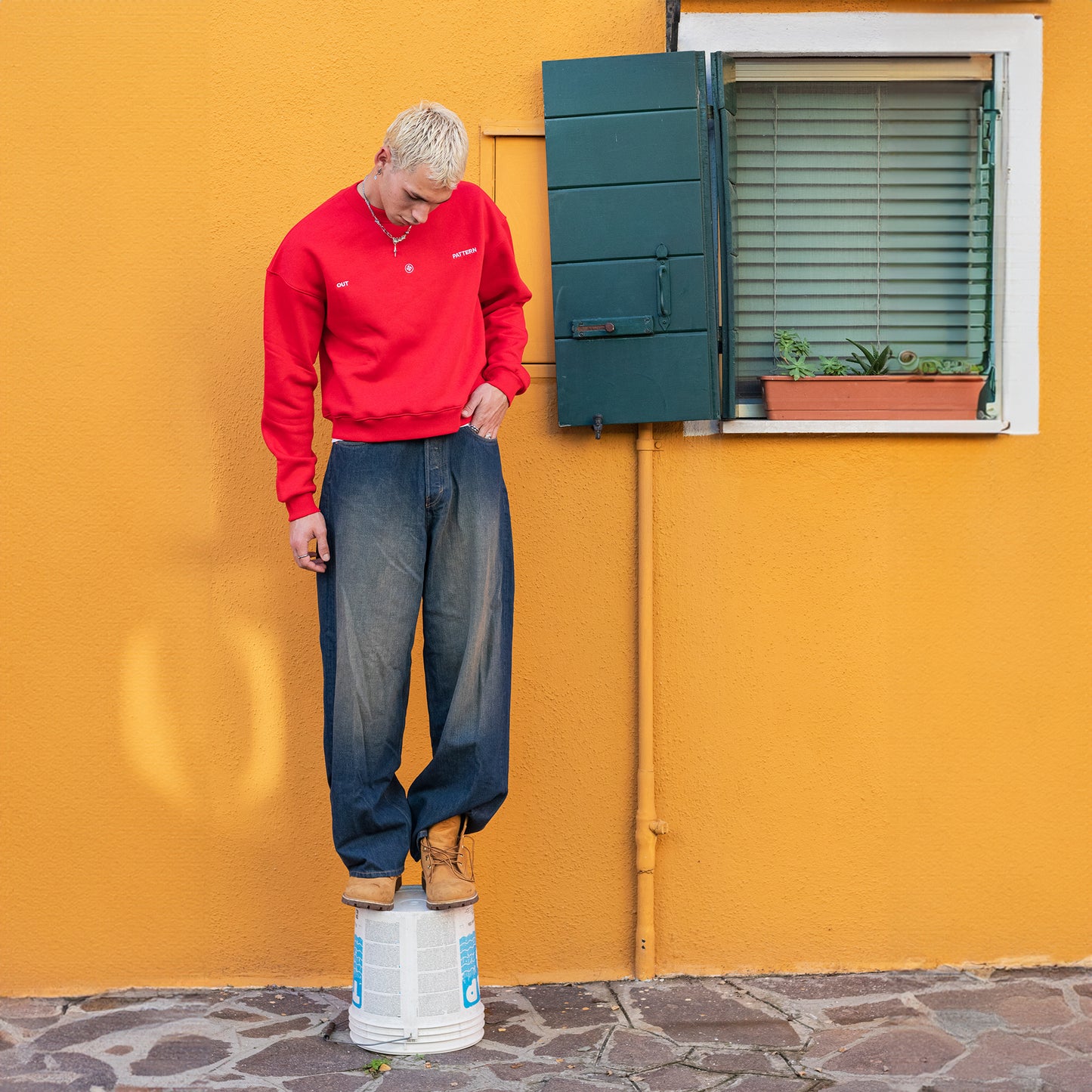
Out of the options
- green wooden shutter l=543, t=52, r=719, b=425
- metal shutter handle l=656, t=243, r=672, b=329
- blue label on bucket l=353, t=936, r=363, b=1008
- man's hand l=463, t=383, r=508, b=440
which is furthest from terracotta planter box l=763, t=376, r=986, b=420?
blue label on bucket l=353, t=936, r=363, b=1008

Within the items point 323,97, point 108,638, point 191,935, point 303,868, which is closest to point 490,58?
point 323,97

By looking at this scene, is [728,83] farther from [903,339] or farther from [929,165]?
[903,339]

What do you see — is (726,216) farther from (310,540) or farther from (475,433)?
(310,540)

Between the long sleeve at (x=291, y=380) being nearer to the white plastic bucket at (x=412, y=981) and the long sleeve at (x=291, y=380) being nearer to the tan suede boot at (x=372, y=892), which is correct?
the tan suede boot at (x=372, y=892)

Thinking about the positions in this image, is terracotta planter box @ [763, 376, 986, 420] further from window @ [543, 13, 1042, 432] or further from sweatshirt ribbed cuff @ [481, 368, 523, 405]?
sweatshirt ribbed cuff @ [481, 368, 523, 405]

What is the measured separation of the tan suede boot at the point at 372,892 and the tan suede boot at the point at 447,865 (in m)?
0.09

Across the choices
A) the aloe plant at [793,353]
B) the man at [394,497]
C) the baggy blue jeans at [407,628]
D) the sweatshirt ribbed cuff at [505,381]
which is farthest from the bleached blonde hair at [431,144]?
the aloe plant at [793,353]

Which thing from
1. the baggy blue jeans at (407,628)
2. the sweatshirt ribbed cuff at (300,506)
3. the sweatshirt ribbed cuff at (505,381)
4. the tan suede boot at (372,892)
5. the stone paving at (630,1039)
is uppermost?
the sweatshirt ribbed cuff at (505,381)

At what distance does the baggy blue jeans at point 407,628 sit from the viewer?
2971mm

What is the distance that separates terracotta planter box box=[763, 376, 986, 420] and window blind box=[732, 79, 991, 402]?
0.41ft

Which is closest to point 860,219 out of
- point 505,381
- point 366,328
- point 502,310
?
point 502,310

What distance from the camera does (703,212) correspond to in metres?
3.45

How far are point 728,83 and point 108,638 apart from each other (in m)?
2.41

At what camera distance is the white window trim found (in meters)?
3.50
